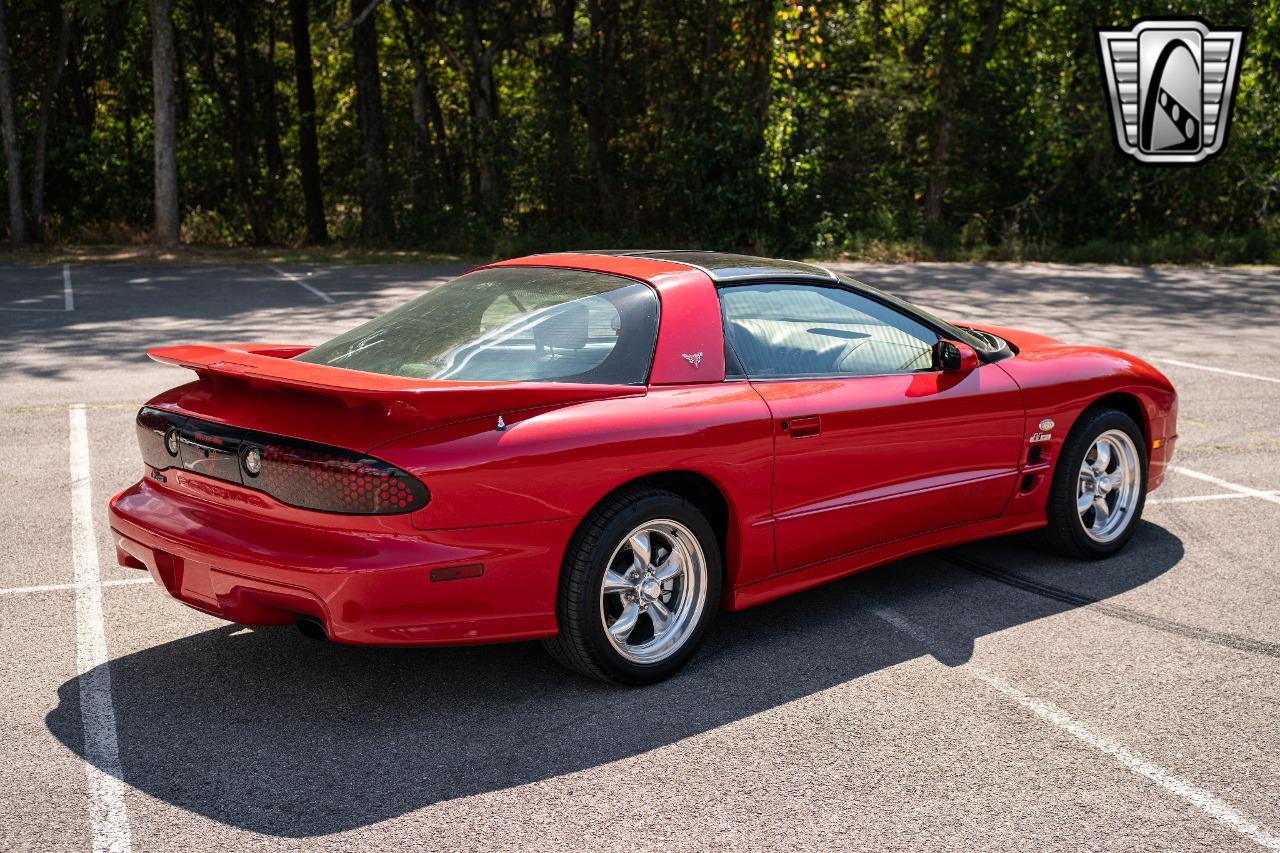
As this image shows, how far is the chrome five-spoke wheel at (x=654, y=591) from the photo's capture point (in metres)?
4.27

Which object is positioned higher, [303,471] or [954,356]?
[954,356]

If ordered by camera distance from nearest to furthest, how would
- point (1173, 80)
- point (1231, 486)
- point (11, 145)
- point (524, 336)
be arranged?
point (524, 336) → point (1231, 486) → point (1173, 80) → point (11, 145)

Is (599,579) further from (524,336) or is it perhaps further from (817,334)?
(817,334)

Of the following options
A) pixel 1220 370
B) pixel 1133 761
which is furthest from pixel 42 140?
pixel 1133 761

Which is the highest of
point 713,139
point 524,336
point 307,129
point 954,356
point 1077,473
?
point 307,129

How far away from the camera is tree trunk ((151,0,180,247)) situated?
22.3 m

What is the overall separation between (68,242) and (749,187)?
13.5 metres

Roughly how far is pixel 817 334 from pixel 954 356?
1.92 feet

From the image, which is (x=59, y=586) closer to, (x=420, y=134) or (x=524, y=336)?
(x=524, y=336)

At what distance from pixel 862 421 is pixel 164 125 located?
20.7 meters

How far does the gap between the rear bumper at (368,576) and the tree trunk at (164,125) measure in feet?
66.9

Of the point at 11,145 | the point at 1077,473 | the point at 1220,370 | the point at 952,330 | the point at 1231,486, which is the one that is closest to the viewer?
the point at 952,330

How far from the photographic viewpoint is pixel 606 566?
4094mm

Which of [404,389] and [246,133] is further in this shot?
[246,133]
